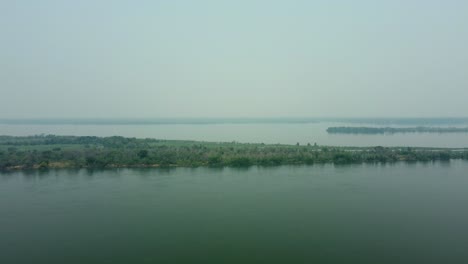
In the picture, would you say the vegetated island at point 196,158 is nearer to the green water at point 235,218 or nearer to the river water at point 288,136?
the green water at point 235,218

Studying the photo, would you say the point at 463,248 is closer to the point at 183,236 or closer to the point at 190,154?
the point at 183,236

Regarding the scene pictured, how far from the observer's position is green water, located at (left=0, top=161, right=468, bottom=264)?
9180mm

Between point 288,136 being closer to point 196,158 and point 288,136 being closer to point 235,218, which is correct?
point 196,158

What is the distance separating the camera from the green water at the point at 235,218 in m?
9.18

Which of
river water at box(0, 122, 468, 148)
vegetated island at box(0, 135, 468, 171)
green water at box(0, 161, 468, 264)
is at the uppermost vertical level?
river water at box(0, 122, 468, 148)

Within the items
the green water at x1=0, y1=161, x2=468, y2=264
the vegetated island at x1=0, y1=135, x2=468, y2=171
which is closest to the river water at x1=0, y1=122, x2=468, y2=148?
the vegetated island at x1=0, y1=135, x2=468, y2=171

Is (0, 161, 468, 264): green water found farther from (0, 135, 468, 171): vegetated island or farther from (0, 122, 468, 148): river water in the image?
(0, 122, 468, 148): river water

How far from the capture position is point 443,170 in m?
20.0

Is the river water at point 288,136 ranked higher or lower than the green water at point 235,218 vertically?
higher

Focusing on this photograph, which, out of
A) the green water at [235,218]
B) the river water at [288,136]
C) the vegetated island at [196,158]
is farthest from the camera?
the river water at [288,136]

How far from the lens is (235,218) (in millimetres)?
11727

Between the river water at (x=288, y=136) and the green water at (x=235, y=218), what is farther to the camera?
the river water at (x=288, y=136)

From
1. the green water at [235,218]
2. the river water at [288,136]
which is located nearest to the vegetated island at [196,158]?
the green water at [235,218]

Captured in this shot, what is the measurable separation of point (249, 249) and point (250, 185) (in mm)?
7201
